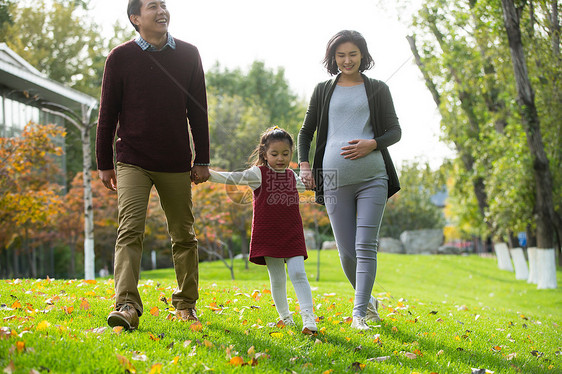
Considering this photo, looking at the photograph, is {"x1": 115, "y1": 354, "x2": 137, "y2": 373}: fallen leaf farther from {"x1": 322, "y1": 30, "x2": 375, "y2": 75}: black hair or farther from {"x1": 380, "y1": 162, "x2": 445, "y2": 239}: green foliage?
{"x1": 380, "y1": 162, "x2": 445, "y2": 239}: green foliage

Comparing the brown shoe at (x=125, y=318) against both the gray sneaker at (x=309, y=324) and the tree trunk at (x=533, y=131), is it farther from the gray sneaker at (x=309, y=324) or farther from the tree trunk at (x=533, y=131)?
the tree trunk at (x=533, y=131)

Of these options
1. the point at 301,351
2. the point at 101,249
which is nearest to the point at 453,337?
the point at 301,351

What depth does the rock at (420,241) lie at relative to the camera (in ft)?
102

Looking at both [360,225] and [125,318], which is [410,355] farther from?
[125,318]

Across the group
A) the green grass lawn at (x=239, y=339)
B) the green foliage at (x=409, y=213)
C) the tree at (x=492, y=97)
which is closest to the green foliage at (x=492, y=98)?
the tree at (x=492, y=97)

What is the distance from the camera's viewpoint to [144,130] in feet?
11.9

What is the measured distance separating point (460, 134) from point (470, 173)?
4.71 ft

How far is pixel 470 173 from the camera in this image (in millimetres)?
17375

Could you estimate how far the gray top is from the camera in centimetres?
404

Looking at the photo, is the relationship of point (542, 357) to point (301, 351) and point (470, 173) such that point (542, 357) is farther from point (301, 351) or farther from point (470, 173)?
point (470, 173)

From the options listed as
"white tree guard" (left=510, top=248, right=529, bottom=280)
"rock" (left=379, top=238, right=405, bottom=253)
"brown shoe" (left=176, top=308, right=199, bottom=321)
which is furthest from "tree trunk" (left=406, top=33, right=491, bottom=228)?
"brown shoe" (left=176, top=308, right=199, bottom=321)

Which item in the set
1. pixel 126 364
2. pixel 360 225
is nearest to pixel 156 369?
pixel 126 364

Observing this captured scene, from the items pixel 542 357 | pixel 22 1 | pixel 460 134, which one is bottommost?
pixel 542 357

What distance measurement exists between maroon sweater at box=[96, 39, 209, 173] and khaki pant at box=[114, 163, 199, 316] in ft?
0.30
